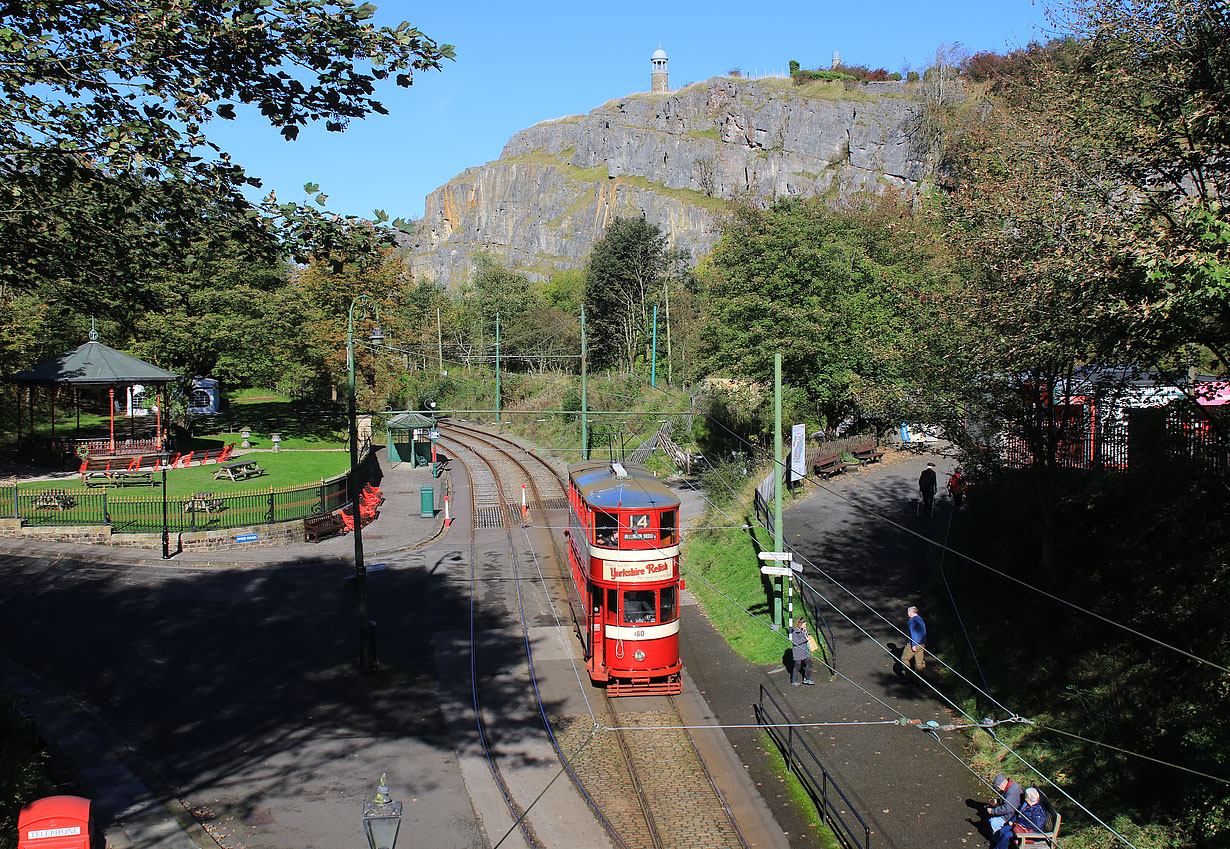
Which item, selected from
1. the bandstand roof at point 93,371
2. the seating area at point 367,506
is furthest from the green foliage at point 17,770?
the bandstand roof at point 93,371

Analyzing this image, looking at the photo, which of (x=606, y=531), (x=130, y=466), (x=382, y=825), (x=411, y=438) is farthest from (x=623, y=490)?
(x=411, y=438)

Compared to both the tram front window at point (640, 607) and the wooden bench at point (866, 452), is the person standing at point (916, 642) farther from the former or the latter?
the wooden bench at point (866, 452)

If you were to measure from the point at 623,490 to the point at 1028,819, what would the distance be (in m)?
9.16

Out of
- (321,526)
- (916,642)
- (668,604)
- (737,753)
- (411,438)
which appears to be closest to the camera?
(737,753)

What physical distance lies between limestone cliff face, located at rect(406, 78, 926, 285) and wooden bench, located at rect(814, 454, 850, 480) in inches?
2912

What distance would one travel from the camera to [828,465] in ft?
103

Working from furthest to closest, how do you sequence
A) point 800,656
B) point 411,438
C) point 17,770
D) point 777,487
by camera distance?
point 411,438
point 777,487
point 800,656
point 17,770

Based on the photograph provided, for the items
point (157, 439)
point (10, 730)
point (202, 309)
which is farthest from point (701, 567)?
point (202, 309)

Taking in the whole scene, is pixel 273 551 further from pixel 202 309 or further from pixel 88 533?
pixel 202 309

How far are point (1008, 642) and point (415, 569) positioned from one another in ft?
59.1

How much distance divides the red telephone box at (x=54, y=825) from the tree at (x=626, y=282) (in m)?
58.2

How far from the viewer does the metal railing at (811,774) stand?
1173 cm

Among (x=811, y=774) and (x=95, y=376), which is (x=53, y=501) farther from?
(x=811, y=774)

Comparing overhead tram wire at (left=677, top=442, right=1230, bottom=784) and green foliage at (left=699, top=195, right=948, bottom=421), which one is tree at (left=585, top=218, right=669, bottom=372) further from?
overhead tram wire at (left=677, top=442, right=1230, bottom=784)
